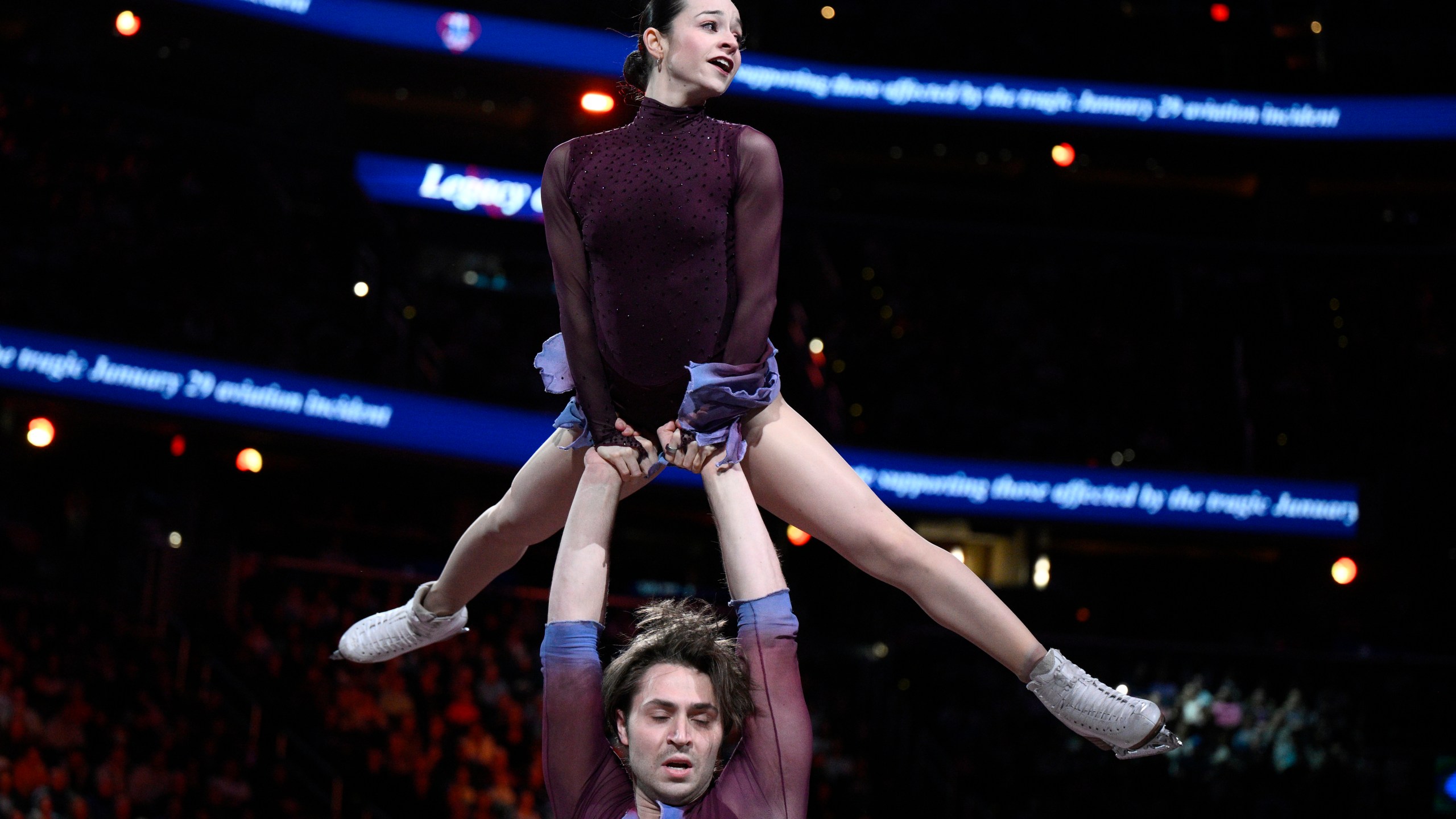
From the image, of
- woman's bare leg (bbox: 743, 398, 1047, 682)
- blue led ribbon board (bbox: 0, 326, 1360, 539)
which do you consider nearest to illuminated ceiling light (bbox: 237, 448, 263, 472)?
blue led ribbon board (bbox: 0, 326, 1360, 539)

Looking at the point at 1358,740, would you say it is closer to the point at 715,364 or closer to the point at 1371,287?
the point at 1371,287

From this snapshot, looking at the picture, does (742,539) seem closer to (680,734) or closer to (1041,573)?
(680,734)

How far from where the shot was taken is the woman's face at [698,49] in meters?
3.62

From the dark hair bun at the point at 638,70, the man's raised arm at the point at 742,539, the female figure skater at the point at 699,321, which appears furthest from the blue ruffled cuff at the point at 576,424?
the dark hair bun at the point at 638,70

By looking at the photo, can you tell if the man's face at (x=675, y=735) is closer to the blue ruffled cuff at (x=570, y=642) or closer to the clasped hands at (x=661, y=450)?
the blue ruffled cuff at (x=570, y=642)

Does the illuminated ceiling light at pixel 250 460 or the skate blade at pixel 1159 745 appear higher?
the illuminated ceiling light at pixel 250 460

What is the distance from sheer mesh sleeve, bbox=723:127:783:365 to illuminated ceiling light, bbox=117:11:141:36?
13240 millimetres

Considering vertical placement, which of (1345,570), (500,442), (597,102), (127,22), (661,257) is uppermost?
(597,102)

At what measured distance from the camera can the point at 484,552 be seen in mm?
4148

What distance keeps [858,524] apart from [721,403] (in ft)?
1.51

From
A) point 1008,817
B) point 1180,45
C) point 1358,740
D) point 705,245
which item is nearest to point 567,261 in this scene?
point 705,245

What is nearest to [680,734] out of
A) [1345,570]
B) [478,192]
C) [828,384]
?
[828,384]

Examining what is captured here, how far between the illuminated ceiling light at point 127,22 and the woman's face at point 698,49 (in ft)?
42.7

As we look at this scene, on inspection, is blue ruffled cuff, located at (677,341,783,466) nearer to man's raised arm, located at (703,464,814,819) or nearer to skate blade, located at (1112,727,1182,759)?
man's raised arm, located at (703,464,814,819)
